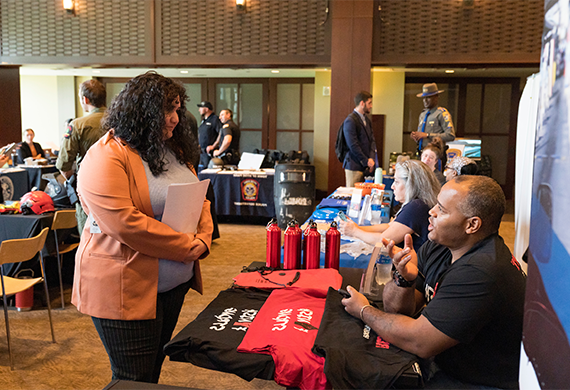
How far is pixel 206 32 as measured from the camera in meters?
6.87

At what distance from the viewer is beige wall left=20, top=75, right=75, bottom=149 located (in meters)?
11.4

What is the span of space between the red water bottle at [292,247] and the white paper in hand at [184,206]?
453mm

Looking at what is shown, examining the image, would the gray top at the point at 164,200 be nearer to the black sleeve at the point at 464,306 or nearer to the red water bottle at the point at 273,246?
the red water bottle at the point at 273,246

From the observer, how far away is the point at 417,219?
2.44m

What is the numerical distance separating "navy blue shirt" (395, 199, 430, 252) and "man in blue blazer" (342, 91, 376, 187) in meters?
3.25

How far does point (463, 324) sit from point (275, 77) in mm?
9737

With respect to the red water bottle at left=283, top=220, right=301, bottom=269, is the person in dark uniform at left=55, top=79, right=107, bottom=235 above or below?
above

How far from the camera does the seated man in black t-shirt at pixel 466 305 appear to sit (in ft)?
4.16

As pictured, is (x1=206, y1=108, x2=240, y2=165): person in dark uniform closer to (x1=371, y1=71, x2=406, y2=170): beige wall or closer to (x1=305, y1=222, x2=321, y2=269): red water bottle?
(x1=371, y1=71, x2=406, y2=170): beige wall

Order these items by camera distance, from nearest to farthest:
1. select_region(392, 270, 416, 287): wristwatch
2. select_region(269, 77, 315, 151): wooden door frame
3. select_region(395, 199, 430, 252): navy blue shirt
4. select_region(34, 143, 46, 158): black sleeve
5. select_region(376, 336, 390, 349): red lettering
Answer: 1. select_region(376, 336, 390, 349): red lettering
2. select_region(392, 270, 416, 287): wristwatch
3. select_region(395, 199, 430, 252): navy blue shirt
4. select_region(34, 143, 46, 158): black sleeve
5. select_region(269, 77, 315, 151): wooden door frame

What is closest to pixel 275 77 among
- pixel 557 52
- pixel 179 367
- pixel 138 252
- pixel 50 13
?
pixel 50 13

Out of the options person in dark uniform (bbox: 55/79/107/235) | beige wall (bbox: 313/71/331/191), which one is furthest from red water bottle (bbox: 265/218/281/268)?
beige wall (bbox: 313/71/331/191)

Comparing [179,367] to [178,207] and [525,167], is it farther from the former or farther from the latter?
[525,167]

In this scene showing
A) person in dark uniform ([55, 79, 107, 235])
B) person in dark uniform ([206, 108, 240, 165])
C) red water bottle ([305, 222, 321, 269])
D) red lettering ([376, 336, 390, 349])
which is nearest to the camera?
red lettering ([376, 336, 390, 349])
